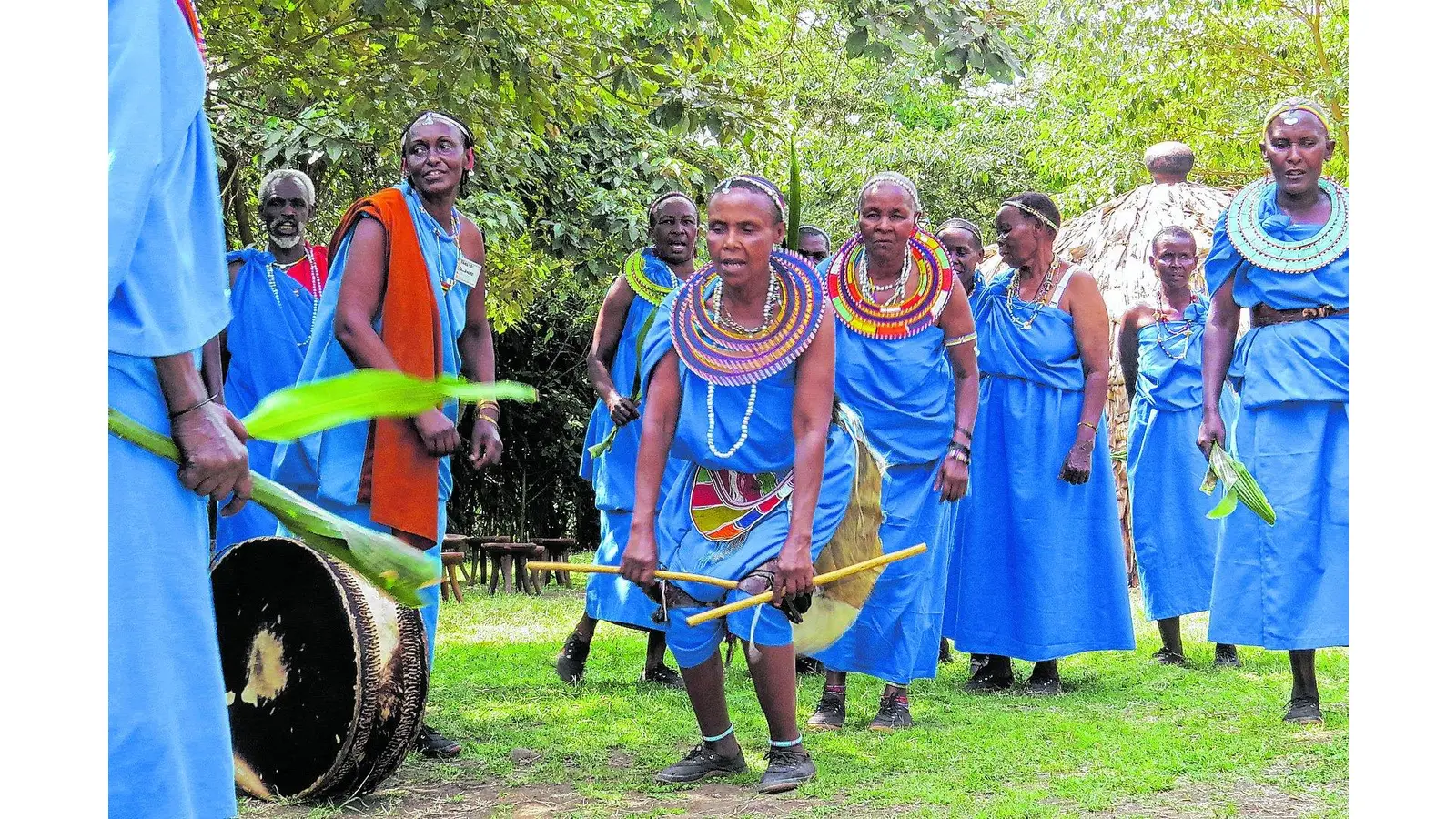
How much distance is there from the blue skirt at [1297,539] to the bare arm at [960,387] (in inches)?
47.9

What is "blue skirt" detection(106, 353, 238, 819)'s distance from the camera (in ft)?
8.95

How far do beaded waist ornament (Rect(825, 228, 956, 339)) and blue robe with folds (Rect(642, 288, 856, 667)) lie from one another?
1.51 m

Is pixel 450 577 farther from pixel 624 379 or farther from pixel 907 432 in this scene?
pixel 907 432

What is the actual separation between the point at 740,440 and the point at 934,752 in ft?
5.15

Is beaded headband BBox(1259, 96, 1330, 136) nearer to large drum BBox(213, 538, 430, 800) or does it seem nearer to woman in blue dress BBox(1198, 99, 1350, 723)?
woman in blue dress BBox(1198, 99, 1350, 723)

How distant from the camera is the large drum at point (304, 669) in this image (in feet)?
15.1

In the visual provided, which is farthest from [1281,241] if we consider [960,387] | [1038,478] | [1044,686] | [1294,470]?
[1044,686]

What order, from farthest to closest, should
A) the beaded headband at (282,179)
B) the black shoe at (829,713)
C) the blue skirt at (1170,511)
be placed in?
Result: 1. the blue skirt at (1170,511)
2. the beaded headband at (282,179)
3. the black shoe at (829,713)

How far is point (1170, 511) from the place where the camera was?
9.31 metres

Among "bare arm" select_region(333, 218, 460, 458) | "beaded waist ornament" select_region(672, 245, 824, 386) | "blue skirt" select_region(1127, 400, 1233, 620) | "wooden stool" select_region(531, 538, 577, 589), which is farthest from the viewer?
"wooden stool" select_region(531, 538, 577, 589)

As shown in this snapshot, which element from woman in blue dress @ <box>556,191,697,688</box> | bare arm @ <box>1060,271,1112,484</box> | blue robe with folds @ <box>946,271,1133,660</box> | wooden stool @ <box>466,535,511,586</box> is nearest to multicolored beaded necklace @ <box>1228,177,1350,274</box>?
bare arm @ <box>1060,271,1112,484</box>

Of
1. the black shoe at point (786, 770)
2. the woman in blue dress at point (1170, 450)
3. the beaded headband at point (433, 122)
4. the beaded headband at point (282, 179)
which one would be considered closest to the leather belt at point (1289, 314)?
the woman in blue dress at point (1170, 450)

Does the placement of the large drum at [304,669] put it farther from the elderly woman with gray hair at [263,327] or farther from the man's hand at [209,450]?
the elderly woman with gray hair at [263,327]

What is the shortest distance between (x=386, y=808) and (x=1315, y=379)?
3914 mm
